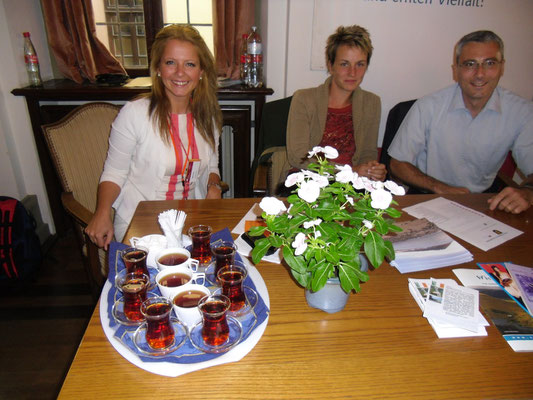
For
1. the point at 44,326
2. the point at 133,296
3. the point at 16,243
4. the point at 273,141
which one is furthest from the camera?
the point at 273,141

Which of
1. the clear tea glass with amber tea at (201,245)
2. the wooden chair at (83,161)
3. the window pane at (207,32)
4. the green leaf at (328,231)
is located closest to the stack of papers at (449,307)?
the green leaf at (328,231)

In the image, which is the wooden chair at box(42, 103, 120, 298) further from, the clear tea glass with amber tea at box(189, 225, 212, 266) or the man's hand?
the man's hand

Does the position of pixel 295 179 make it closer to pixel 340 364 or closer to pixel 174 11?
pixel 340 364

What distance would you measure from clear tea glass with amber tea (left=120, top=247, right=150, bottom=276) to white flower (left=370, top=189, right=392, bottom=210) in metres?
0.65

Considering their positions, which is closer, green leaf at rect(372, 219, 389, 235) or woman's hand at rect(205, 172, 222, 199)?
green leaf at rect(372, 219, 389, 235)

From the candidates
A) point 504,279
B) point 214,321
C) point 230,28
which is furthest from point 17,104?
point 504,279

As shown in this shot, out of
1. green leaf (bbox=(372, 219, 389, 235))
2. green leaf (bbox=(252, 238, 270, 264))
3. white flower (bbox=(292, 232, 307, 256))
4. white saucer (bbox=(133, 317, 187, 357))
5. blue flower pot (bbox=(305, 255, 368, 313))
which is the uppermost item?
green leaf (bbox=(372, 219, 389, 235))

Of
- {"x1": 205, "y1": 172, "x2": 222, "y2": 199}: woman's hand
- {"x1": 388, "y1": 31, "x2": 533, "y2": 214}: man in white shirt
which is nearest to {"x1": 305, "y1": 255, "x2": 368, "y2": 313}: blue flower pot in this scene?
{"x1": 205, "y1": 172, "x2": 222, "y2": 199}: woman's hand

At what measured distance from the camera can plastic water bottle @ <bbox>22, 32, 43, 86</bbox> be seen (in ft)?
8.34

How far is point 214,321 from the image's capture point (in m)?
0.87

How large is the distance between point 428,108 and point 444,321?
1520 millimetres

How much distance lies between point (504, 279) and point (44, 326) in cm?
224

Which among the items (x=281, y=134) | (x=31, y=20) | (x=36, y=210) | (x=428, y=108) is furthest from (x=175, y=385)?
(x=31, y=20)

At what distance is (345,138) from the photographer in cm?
243
